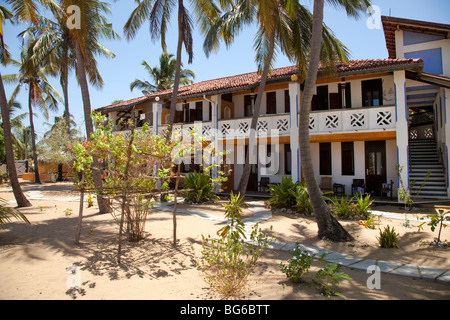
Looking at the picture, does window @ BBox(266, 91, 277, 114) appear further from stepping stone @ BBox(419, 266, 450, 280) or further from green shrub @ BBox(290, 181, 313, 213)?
stepping stone @ BBox(419, 266, 450, 280)

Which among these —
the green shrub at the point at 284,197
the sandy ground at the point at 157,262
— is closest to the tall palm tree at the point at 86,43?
the sandy ground at the point at 157,262

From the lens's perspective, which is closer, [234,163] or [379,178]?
[379,178]

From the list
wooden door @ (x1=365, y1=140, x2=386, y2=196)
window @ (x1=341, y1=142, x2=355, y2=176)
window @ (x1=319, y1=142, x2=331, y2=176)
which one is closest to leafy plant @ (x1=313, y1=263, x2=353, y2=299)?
wooden door @ (x1=365, y1=140, x2=386, y2=196)

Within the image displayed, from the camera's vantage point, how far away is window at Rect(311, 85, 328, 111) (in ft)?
48.1

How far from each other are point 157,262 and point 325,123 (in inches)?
401

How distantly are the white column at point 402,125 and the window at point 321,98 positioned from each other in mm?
3664

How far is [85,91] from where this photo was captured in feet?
33.1

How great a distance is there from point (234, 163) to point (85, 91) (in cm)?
973

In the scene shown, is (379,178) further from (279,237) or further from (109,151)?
(109,151)

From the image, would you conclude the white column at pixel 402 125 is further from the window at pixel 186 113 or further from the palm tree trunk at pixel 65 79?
the palm tree trunk at pixel 65 79

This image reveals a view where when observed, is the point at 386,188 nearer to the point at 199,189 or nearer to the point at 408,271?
the point at 199,189
